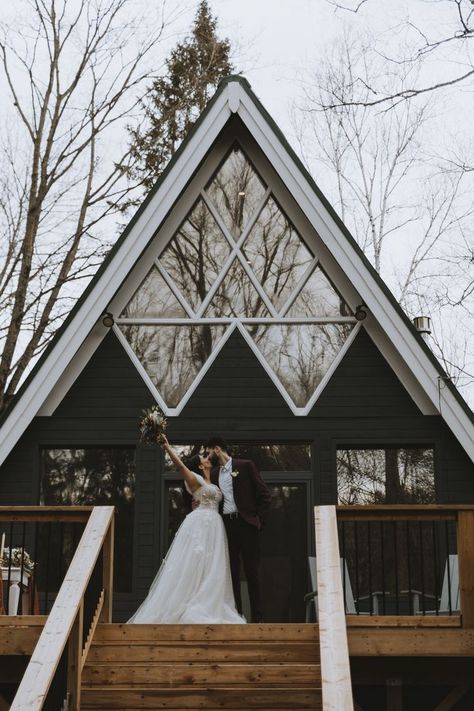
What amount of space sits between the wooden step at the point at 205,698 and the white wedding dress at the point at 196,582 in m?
1.39

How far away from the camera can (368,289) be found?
1082 cm

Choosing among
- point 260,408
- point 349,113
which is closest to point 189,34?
point 349,113

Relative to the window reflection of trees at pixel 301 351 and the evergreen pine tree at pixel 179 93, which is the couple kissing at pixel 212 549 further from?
the evergreen pine tree at pixel 179 93

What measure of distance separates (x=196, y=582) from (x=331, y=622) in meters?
2.53

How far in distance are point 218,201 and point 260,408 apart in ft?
8.26

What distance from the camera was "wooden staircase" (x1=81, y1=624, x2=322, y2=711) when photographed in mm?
6852

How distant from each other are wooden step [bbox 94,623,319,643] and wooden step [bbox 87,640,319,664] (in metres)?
0.09

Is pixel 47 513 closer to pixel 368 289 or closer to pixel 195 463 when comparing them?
pixel 195 463

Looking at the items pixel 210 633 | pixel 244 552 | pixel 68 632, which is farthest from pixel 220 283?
pixel 68 632

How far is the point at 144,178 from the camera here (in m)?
22.1

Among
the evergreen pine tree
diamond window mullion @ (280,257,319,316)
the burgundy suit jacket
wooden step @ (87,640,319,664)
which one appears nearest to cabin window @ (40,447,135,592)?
the burgundy suit jacket

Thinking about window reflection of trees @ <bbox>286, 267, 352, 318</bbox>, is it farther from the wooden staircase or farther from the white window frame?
the wooden staircase

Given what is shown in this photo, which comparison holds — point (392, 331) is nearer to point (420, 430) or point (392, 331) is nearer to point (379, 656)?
point (420, 430)

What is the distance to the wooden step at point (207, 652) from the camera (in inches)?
290
